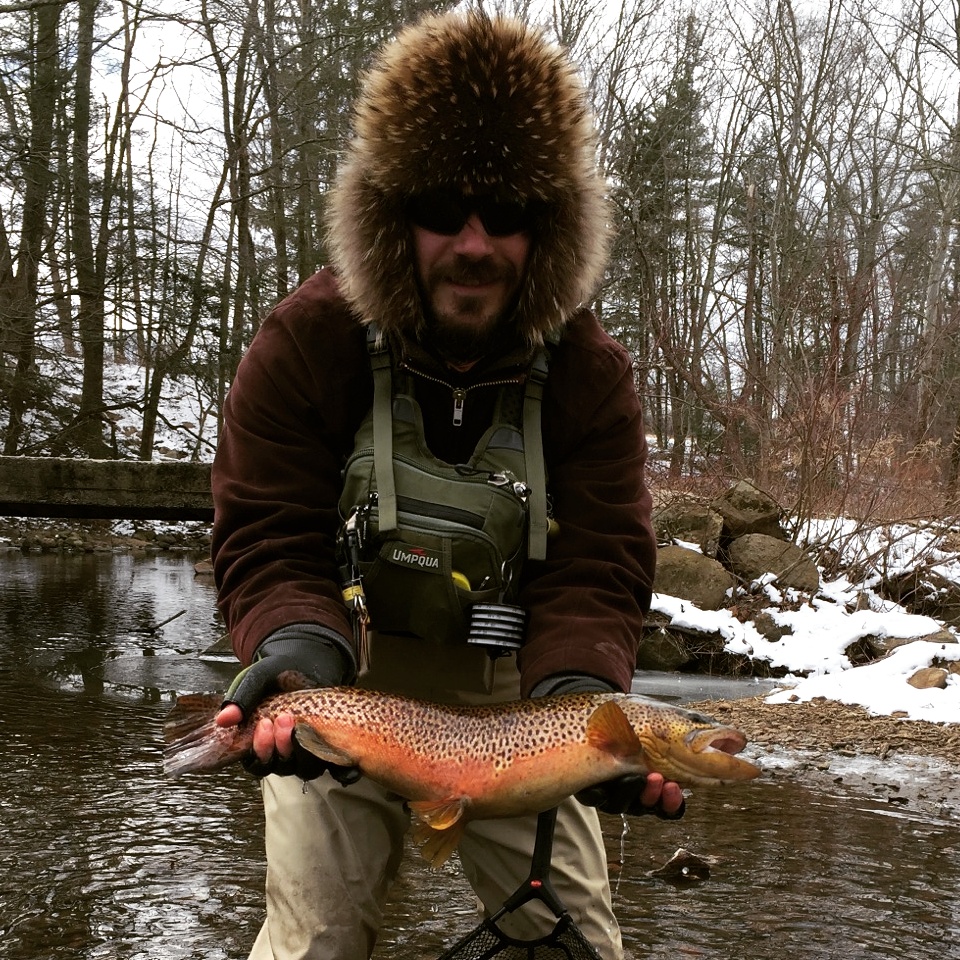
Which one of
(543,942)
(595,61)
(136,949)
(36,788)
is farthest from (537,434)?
(595,61)

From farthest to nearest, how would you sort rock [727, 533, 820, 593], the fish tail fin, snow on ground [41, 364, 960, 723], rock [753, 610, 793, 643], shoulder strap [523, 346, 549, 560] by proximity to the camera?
rock [727, 533, 820, 593], rock [753, 610, 793, 643], snow on ground [41, 364, 960, 723], shoulder strap [523, 346, 549, 560], the fish tail fin

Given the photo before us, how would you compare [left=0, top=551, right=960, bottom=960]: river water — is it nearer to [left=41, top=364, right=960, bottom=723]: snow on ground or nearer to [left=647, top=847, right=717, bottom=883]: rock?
[left=647, top=847, right=717, bottom=883]: rock

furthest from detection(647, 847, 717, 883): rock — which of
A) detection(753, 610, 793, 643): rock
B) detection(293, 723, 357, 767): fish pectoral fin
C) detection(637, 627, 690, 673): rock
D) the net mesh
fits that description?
detection(753, 610, 793, 643): rock

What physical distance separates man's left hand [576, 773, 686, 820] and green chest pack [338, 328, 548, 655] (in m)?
0.46

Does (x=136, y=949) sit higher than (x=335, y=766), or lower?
lower

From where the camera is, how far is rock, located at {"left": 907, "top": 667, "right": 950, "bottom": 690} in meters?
7.96

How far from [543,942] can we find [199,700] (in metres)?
1.06

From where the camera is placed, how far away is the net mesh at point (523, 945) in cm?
259

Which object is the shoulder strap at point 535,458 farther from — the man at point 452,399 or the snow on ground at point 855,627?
the snow on ground at point 855,627

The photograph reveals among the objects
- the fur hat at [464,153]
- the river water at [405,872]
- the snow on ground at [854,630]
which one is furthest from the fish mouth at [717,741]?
the snow on ground at [854,630]

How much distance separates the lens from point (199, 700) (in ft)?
8.15

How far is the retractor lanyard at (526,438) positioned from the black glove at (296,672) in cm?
33

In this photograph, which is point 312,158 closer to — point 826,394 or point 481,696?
point 826,394

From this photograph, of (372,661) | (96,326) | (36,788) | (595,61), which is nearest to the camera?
(372,661)
